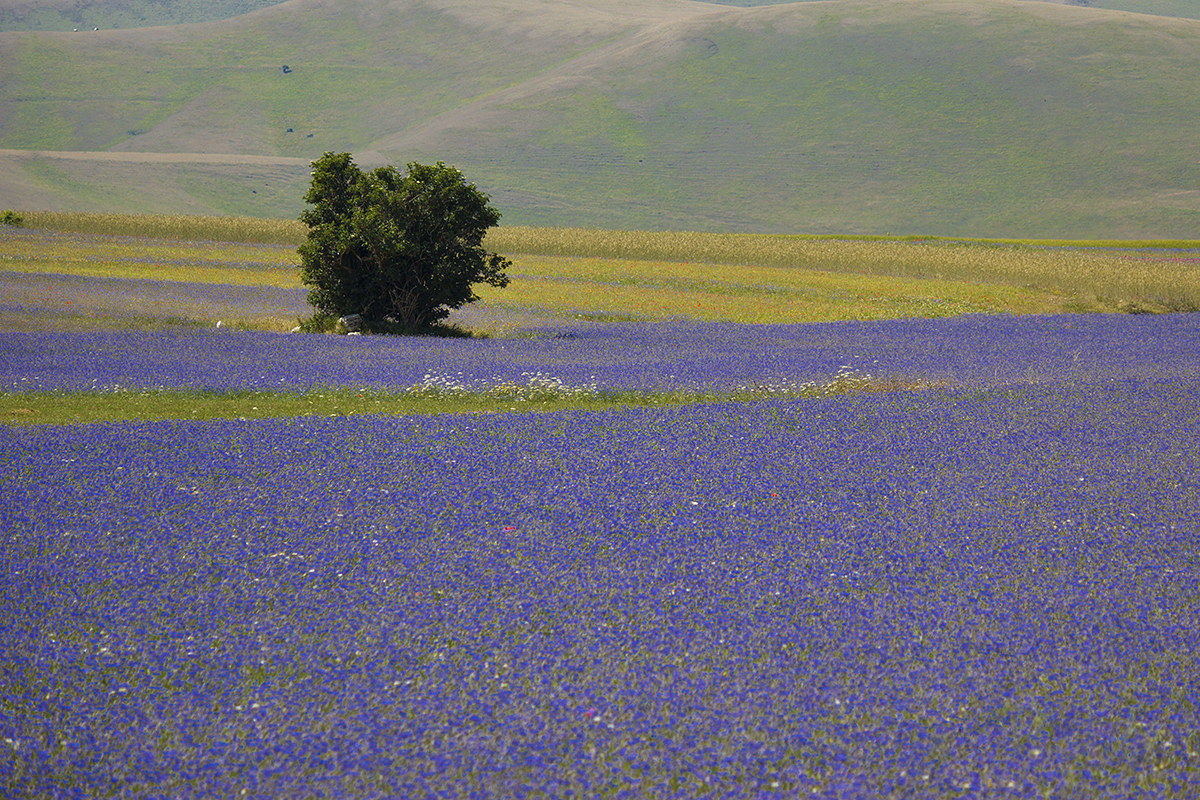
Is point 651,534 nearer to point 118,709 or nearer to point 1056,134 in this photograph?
point 118,709

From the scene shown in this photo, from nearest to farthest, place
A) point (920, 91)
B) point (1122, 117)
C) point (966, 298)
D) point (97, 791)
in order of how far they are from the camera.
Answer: point (97, 791)
point (966, 298)
point (1122, 117)
point (920, 91)

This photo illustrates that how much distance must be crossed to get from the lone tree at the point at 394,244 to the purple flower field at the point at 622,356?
2079 mm

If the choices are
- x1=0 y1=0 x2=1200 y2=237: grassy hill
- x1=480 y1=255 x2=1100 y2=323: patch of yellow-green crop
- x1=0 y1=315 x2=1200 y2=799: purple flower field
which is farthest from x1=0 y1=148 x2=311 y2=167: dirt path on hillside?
x1=0 y1=315 x2=1200 y2=799: purple flower field

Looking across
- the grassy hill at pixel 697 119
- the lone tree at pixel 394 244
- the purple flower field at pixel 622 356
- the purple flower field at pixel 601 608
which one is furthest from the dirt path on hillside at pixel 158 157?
the purple flower field at pixel 601 608

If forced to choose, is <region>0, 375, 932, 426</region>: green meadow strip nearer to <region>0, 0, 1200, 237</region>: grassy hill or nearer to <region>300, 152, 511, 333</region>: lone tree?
<region>300, 152, 511, 333</region>: lone tree

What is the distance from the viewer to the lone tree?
2338cm

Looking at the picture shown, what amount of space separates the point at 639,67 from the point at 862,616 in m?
167

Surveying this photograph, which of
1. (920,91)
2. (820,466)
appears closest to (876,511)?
(820,466)

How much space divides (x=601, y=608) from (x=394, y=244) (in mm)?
17288

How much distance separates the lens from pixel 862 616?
6734 millimetres

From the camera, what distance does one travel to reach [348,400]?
15609 mm

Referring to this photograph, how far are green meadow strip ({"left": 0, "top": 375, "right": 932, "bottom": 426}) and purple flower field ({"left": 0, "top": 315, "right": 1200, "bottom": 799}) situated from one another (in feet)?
5.48

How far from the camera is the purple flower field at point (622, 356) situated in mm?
17188

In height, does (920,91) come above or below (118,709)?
above
